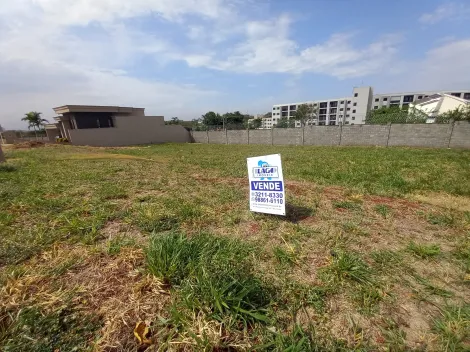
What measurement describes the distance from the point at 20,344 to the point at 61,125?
111 ft

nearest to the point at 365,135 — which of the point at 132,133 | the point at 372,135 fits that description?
the point at 372,135

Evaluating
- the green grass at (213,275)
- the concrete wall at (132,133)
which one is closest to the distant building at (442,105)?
the concrete wall at (132,133)

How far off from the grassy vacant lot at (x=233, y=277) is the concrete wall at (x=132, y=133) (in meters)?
21.6

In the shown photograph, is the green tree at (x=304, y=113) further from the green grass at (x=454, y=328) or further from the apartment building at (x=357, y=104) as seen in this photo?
the green grass at (x=454, y=328)

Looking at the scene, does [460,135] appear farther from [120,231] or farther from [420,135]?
[120,231]

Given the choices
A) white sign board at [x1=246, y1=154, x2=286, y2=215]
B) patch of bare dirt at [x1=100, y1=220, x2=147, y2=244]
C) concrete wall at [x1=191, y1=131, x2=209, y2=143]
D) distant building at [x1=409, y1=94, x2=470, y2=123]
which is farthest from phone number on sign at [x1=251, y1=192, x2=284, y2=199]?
distant building at [x1=409, y1=94, x2=470, y2=123]

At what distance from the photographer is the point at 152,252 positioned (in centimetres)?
167

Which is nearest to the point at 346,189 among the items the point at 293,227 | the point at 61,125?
the point at 293,227

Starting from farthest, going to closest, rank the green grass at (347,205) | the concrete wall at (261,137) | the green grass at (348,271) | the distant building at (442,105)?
the distant building at (442,105), the concrete wall at (261,137), the green grass at (347,205), the green grass at (348,271)

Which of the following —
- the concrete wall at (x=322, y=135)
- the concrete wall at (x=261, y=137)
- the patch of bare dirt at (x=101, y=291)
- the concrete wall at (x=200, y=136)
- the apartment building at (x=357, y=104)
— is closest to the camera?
the patch of bare dirt at (x=101, y=291)

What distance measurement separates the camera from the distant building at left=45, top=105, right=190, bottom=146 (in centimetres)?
2153

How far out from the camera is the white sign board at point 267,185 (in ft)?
8.36

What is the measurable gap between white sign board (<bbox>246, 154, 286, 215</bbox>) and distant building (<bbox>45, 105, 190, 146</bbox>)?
2362 centimetres

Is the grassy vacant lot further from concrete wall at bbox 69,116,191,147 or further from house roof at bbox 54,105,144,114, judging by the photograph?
house roof at bbox 54,105,144,114
